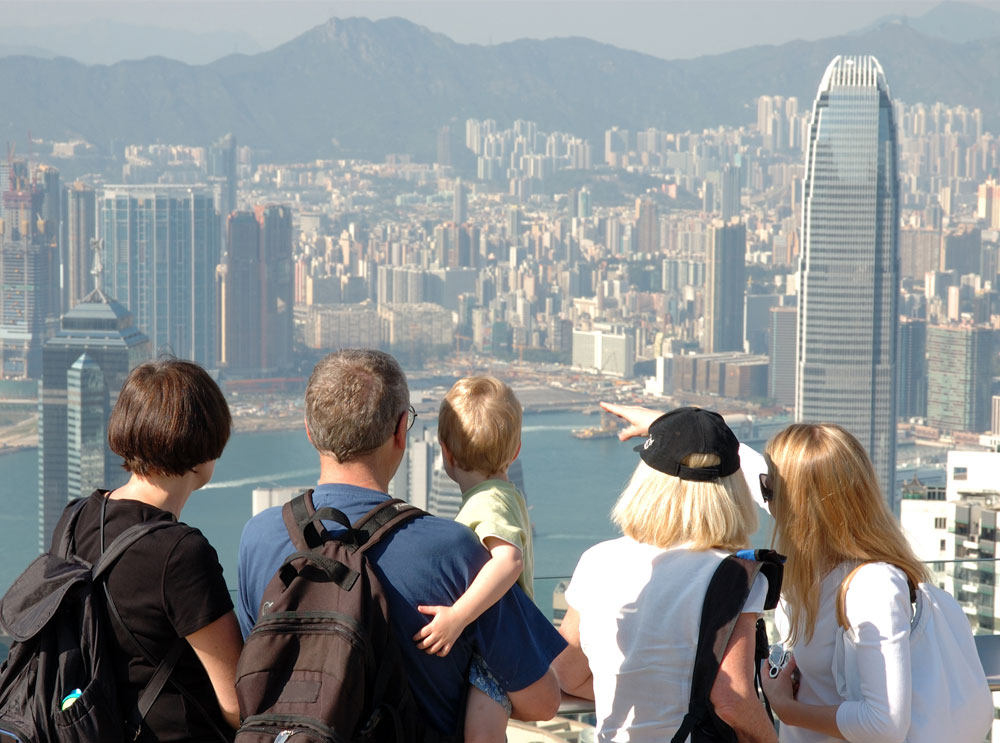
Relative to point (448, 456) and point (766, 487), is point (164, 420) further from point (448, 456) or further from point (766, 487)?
point (766, 487)

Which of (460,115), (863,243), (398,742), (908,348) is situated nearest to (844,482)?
(398,742)

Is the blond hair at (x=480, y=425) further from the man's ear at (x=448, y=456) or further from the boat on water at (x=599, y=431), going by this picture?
the boat on water at (x=599, y=431)

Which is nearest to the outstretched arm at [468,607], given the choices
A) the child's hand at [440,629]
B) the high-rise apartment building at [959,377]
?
the child's hand at [440,629]

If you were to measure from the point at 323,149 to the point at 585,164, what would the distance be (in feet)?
43.5

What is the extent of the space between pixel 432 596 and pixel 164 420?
194mm

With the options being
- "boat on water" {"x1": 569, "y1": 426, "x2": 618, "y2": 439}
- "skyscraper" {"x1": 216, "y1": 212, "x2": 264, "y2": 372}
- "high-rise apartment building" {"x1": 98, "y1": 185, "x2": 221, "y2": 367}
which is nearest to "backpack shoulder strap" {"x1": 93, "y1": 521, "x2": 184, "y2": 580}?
"boat on water" {"x1": 569, "y1": 426, "x2": 618, "y2": 439}

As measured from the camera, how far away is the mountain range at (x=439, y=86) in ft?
190

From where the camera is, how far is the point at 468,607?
688mm

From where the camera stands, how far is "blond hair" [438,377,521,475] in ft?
2.98

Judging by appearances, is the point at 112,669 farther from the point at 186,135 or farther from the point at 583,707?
the point at 186,135

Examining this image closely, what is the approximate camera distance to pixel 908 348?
35.4 metres

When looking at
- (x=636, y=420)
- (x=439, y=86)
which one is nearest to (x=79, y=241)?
(x=439, y=86)

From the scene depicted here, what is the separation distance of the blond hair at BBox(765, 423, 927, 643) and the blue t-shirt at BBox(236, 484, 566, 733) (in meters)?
0.18

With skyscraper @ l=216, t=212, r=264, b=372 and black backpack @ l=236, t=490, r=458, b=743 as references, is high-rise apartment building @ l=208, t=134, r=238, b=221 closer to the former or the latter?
skyscraper @ l=216, t=212, r=264, b=372
